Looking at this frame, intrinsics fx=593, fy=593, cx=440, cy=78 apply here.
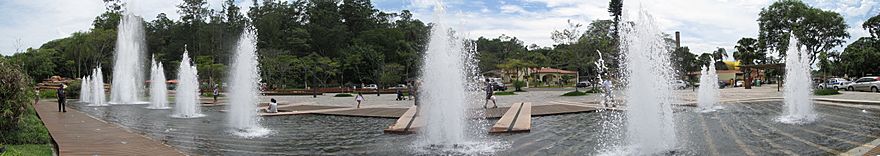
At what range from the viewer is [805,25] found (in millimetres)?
52281

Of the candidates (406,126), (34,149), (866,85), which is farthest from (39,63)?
(866,85)

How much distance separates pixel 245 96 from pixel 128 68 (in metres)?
22.2

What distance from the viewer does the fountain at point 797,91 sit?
14734 mm

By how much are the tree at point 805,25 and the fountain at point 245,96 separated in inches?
1949

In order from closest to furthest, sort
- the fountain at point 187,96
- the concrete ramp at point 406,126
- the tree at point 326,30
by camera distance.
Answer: the concrete ramp at point 406,126
the fountain at point 187,96
the tree at point 326,30

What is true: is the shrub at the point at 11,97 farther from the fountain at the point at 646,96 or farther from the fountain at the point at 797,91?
the fountain at the point at 797,91

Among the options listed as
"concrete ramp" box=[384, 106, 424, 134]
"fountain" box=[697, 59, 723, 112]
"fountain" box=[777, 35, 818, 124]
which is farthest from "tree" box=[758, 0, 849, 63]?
"concrete ramp" box=[384, 106, 424, 134]

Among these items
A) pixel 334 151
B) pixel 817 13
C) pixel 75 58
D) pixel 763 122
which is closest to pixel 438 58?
pixel 334 151

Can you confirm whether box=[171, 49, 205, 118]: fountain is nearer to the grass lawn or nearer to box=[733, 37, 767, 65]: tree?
the grass lawn

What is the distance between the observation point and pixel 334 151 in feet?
31.3

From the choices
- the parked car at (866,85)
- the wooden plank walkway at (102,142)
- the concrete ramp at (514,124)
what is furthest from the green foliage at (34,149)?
the parked car at (866,85)

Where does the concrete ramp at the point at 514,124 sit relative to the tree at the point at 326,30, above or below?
below

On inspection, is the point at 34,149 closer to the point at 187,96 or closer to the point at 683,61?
the point at 187,96

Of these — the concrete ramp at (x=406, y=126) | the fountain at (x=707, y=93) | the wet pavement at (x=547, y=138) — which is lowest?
the wet pavement at (x=547, y=138)
